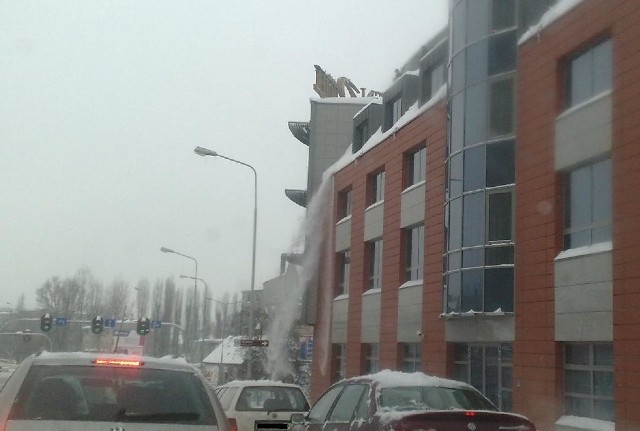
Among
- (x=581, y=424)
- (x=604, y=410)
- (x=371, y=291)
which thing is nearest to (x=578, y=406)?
(x=581, y=424)

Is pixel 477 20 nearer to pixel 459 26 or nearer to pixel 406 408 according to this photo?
pixel 459 26

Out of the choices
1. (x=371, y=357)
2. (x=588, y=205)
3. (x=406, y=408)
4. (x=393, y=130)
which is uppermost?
(x=393, y=130)

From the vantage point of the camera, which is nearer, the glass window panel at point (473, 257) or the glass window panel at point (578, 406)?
the glass window panel at point (578, 406)

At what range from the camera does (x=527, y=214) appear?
1962 centimetres

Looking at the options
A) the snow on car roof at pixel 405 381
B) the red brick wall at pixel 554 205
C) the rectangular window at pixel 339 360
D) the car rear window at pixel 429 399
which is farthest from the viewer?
the rectangular window at pixel 339 360

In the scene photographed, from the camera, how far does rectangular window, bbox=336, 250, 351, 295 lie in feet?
110

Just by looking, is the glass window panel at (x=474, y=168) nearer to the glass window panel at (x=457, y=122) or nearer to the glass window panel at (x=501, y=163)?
the glass window panel at (x=501, y=163)

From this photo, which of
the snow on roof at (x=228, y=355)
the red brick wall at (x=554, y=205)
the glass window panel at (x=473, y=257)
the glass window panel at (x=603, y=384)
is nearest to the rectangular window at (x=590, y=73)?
the red brick wall at (x=554, y=205)

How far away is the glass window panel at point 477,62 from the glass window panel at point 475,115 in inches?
7.7

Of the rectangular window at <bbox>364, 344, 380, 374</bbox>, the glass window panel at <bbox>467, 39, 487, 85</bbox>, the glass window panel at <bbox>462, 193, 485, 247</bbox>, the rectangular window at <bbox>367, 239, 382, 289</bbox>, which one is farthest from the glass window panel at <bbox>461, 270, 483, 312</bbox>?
the rectangular window at <bbox>367, 239, 382, 289</bbox>

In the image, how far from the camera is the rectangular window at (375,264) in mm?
30216

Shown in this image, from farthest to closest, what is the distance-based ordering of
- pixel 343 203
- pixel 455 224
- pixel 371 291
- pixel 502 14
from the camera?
pixel 343 203, pixel 371 291, pixel 455 224, pixel 502 14

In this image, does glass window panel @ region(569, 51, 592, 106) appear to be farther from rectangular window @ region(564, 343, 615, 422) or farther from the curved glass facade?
rectangular window @ region(564, 343, 615, 422)

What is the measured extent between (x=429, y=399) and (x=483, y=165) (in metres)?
12.2
